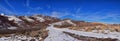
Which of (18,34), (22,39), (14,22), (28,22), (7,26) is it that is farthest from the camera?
(28,22)

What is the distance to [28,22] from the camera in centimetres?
3019

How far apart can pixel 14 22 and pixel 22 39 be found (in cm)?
564

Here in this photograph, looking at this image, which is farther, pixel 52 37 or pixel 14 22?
pixel 14 22

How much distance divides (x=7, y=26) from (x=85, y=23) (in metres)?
6.52

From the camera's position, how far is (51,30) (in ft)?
90.2

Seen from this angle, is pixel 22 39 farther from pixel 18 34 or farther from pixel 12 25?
pixel 12 25

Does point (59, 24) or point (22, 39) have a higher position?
point (59, 24)

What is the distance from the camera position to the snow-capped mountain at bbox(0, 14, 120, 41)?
72.8 feet

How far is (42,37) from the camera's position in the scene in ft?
75.3

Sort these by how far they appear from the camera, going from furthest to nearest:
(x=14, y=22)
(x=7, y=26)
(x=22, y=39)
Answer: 1. (x=14, y=22)
2. (x=7, y=26)
3. (x=22, y=39)

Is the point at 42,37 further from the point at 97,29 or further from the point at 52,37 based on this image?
the point at 97,29

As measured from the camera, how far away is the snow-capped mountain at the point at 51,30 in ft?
72.8

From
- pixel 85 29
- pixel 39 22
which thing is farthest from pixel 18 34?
pixel 39 22

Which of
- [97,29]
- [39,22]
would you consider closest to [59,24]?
[39,22]
